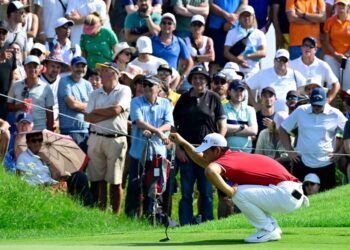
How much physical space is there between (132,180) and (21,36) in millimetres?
4209

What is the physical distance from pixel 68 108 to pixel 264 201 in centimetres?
720

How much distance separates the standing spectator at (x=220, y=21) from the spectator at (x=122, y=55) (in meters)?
2.62

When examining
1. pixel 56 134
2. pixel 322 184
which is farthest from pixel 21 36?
pixel 322 184

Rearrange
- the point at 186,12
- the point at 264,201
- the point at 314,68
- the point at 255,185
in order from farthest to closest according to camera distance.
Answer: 1. the point at 186,12
2. the point at 314,68
3. the point at 255,185
4. the point at 264,201

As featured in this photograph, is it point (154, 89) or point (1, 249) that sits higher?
point (154, 89)

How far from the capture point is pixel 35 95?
19906 mm

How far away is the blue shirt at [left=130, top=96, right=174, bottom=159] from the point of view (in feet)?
61.9

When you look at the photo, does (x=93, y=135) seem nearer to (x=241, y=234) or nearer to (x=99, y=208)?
(x=99, y=208)

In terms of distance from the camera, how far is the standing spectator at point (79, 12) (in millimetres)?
22906

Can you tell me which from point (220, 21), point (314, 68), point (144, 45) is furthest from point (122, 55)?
point (314, 68)

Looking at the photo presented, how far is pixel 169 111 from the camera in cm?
1891

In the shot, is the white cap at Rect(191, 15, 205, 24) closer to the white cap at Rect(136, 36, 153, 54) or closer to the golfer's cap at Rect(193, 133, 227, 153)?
the white cap at Rect(136, 36, 153, 54)

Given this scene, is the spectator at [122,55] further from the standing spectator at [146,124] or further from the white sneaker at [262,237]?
the white sneaker at [262,237]

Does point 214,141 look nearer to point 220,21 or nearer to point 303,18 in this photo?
point 303,18
